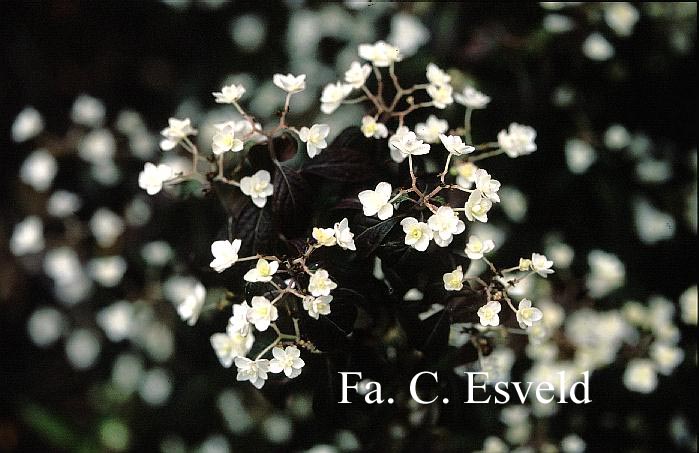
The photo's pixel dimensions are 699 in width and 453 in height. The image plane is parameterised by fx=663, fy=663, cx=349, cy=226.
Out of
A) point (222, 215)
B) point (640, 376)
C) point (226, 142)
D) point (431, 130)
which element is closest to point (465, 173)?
point (431, 130)

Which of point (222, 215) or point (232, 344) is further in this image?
point (222, 215)

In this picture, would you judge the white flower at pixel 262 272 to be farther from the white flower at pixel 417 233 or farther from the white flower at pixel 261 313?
the white flower at pixel 417 233

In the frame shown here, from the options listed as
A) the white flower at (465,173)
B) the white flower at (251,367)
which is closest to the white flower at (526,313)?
the white flower at (465,173)

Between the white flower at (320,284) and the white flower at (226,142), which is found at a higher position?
the white flower at (226,142)

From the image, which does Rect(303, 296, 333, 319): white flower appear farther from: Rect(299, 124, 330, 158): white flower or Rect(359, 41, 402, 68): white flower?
Rect(359, 41, 402, 68): white flower

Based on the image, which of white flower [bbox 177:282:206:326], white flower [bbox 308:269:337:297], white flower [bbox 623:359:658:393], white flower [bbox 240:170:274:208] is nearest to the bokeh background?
white flower [bbox 623:359:658:393]

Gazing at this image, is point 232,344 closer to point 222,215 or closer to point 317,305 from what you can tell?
point 317,305

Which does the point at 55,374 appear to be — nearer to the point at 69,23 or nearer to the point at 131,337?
the point at 131,337
